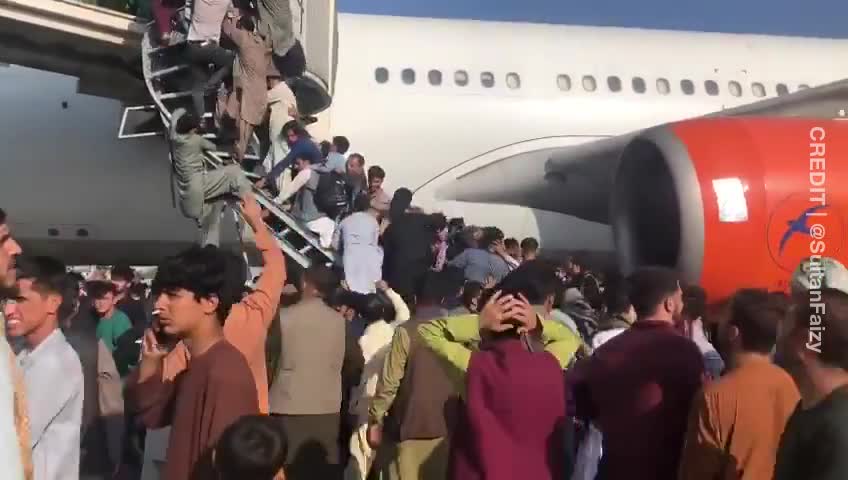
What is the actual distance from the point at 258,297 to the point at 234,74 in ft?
14.5

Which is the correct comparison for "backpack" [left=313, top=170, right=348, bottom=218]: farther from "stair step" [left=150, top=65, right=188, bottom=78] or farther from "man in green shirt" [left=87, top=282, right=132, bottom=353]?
"man in green shirt" [left=87, top=282, right=132, bottom=353]

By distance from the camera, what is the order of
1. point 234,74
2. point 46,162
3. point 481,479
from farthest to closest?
point 46,162, point 234,74, point 481,479

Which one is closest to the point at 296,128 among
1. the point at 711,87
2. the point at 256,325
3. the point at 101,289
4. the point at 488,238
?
the point at 488,238

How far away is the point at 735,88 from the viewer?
12.6 m

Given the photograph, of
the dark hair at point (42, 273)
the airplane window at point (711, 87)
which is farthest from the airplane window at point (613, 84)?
the dark hair at point (42, 273)

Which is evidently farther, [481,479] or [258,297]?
[258,297]

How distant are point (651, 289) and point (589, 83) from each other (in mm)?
9412

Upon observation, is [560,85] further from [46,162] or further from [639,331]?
[639,331]

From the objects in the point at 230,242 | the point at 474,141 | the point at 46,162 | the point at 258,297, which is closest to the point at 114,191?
the point at 46,162

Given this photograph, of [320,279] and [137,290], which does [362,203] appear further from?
[137,290]

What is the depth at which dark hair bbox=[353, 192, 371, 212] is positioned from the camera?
6.52 m

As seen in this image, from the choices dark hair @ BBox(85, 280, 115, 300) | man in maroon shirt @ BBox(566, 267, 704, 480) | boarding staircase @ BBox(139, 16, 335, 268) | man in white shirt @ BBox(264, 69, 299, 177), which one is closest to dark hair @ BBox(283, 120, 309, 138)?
man in white shirt @ BBox(264, 69, 299, 177)

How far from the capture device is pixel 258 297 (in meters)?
2.87

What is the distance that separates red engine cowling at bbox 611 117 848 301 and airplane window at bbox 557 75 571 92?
4.60 metres
